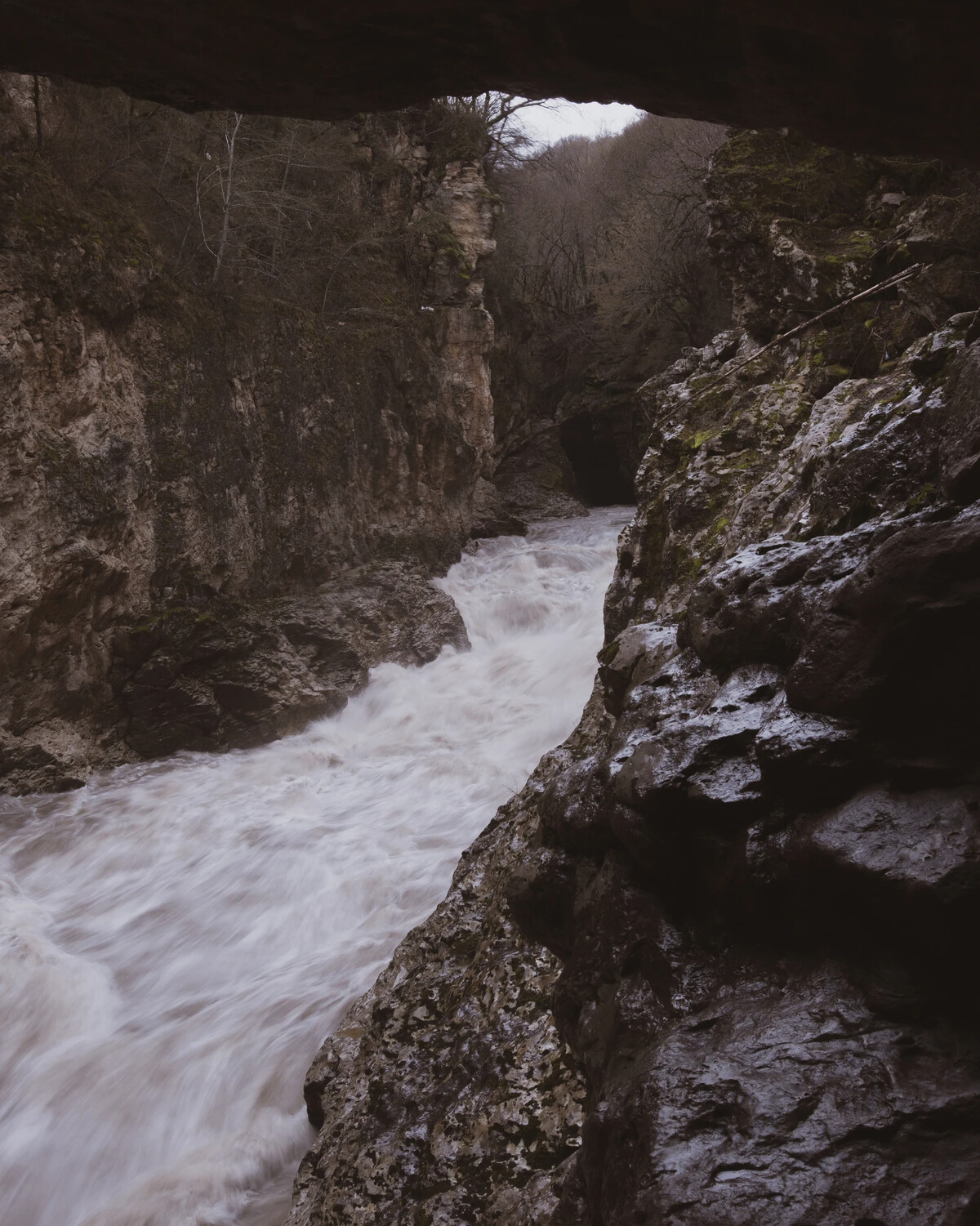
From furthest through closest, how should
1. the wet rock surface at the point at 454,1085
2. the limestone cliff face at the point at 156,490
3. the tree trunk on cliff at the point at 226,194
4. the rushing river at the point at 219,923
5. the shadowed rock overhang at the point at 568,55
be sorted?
the tree trunk on cliff at the point at 226,194
the limestone cliff face at the point at 156,490
the rushing river at the point at 219,923
the wet rock surface at the point at 454,1085
the shadowed rock overhang at the point at 568,55

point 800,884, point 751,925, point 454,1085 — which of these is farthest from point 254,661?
point 800,884

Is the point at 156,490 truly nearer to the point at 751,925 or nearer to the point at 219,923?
the point at 219,923

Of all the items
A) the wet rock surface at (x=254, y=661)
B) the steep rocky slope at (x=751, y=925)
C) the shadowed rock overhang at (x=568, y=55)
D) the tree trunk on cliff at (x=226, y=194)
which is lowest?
the wet rock surface at (x=254, y=661)

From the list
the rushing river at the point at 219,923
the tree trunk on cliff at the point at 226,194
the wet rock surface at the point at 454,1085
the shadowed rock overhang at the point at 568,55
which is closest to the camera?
the shadowed rock overhang at the point at 568,55

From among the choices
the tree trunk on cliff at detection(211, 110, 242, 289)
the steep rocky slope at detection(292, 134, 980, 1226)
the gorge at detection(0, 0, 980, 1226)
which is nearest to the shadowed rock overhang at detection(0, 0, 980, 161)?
the gorge at detection(0, 0, 980, 1226)

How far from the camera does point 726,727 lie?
2.43m

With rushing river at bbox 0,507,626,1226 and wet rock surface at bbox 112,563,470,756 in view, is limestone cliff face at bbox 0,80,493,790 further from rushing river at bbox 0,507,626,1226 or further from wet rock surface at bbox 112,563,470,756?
rushing river at bbox 0,507,626,1226

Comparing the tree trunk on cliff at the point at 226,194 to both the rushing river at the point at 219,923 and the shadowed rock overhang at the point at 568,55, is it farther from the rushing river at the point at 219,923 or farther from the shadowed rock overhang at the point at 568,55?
the shadowed rock overhang at the point at 568,55

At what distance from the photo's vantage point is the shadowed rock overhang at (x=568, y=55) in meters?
1.80

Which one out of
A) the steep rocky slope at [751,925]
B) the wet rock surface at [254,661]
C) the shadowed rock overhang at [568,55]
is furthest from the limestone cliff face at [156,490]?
the shadowed rock overhang at [568,55]

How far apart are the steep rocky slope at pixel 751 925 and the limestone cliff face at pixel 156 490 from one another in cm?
605

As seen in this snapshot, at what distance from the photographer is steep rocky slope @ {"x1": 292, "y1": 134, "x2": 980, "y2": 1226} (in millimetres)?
1693

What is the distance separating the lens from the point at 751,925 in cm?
214

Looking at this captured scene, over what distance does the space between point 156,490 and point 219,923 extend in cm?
508
